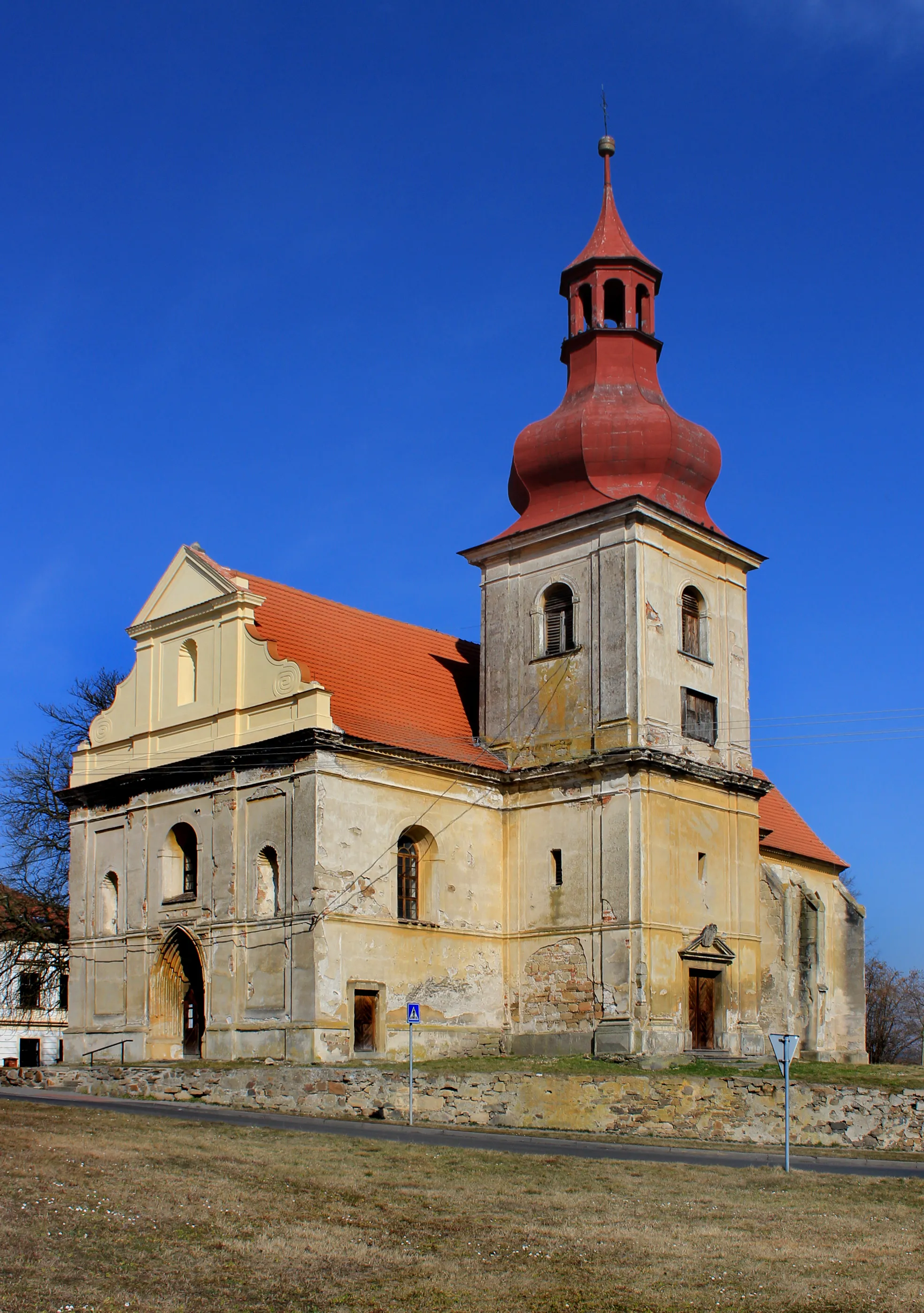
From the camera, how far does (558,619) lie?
33594 millimetres

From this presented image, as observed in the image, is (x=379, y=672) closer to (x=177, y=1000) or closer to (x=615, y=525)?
(x=615, y=525)

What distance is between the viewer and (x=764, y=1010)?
38312 millimetres

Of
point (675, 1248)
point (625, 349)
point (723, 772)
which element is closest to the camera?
point (675, 1248)

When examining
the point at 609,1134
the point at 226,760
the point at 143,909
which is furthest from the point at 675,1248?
the point at 143,909

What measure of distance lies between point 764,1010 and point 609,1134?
668 inches

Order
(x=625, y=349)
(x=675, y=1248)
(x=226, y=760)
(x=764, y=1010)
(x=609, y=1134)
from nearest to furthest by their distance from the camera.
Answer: (x=675, y=1248), (x=609, y=1134), (x=226, y=760), (x=625, y=349), (x=764, y=1010)

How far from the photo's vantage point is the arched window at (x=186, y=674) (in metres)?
33.2

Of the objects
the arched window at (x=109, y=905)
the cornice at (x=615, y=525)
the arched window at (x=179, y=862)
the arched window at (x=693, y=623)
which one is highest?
the cornice at (x=615, y=525)

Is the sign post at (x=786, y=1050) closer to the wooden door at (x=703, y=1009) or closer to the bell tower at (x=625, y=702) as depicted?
the bell tower at (x=625, y=702)

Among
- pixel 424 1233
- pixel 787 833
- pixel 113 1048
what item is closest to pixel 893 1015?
pixel 787 833

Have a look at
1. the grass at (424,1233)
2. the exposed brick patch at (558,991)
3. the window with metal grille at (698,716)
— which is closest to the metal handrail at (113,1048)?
the exposed brick patch at (558,991)

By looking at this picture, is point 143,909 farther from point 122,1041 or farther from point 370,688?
point 370,688

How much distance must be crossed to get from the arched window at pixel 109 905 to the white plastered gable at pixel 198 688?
238 centimetres

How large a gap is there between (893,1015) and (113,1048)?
59.6 metres
